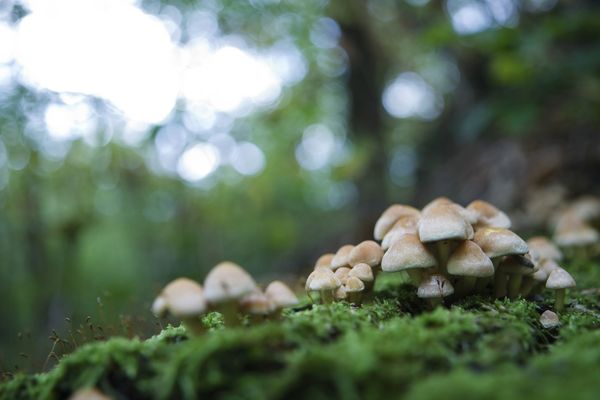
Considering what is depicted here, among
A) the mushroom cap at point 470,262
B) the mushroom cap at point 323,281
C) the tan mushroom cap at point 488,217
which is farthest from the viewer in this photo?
the tan mushroom cap at point 488,217

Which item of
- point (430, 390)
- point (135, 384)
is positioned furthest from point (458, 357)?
point (135, 384)

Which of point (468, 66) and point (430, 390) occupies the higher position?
point (468, 66)

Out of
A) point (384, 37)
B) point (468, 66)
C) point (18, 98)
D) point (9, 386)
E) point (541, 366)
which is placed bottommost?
point (9, 386)

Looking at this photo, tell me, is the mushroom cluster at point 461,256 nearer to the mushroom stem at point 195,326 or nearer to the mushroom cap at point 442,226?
the mushroom cap at point 442,226

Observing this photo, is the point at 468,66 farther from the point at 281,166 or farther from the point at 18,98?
the point at 18,98

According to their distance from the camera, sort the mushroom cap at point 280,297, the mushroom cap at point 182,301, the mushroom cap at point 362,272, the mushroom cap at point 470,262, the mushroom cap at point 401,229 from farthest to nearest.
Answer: the mushroom cap at point 401,229
the mushroom cap at point 362,272
the mushroom cap at point 470,262
the mushroom cap at point 280,297
the mushroom cap at point 182,301

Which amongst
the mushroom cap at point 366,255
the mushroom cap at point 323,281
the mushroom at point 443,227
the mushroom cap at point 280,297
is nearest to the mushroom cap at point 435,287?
the mushroom at point 443,227
